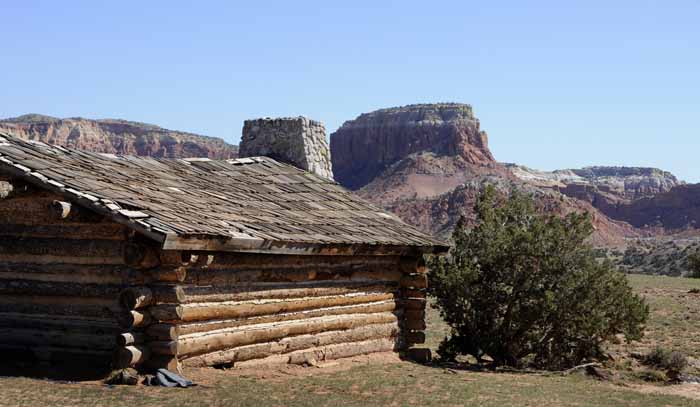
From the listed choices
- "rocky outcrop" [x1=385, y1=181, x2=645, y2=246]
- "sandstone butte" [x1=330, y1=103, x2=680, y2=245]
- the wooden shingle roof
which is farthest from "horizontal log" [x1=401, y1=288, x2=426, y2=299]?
"sandstone butte" [x1=330, y1=103, x2=680, y2=245]

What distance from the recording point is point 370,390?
11.0m

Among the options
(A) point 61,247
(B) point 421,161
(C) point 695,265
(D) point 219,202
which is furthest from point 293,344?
(B) point 421,161

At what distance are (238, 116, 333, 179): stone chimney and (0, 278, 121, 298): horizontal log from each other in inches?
282

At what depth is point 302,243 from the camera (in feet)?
38.2

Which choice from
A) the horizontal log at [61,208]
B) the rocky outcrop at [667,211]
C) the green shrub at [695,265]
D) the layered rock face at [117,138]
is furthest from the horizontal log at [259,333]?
the rocky outcrop at [667,211]

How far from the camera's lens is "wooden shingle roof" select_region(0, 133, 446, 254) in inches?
401

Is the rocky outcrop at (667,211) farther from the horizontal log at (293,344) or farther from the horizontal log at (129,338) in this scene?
the horizontal log at (129,338)

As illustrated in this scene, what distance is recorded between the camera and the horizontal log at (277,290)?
10.7 metres

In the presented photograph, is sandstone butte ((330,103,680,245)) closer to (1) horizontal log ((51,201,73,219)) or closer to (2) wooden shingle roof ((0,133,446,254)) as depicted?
(2) wooden shingle roof ((0,133,446,254))

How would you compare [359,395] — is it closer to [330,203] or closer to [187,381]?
[187,381]

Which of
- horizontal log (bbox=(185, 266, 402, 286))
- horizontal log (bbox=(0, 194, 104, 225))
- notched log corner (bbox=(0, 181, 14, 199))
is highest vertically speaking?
notched log corner (bbox=(0, 181, 14, 199))

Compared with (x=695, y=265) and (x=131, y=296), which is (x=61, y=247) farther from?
(x=695, y=265)

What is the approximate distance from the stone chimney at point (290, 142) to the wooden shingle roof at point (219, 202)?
80 centimetres

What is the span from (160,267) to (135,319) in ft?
2.12
